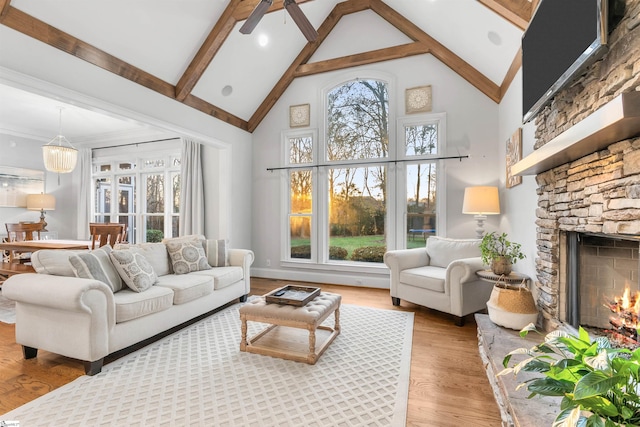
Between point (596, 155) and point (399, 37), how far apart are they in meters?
3.84

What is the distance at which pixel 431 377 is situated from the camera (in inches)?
87.9

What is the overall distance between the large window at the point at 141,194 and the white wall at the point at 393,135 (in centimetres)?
178

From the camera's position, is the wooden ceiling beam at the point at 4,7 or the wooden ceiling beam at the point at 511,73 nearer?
the wooden ceiling beam at the point at 4,7

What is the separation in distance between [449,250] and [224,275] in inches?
110

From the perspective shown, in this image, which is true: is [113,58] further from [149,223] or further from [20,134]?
[20,134]

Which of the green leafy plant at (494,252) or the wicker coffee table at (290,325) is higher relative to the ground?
the green leafy plant at (494,252)

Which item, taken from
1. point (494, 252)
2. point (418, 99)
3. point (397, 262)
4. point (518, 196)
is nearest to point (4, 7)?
point (397, 262)

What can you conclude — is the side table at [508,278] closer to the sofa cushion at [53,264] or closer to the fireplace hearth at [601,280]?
the fireplace hearth at [601,280]

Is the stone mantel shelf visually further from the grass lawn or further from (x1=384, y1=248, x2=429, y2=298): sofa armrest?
the grass lawn

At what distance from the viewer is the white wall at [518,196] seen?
284 cm

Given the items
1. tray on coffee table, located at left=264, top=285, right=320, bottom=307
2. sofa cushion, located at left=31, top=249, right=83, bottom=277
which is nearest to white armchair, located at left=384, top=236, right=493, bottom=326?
tray on coffee table, located at left=264, top=285, right=320, bottom=307

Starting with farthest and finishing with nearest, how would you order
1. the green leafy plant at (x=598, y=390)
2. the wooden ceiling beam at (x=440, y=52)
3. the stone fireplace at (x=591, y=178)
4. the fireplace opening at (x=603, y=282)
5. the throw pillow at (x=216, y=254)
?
the wooden ceiling beam at (x=440, y=52), the throw pillow at (x=216, y=254), the fireplace opening at (x=603, y=282), the stone fireplace at (x=591, y=178), the green leafy plant at (x=598, y=390)

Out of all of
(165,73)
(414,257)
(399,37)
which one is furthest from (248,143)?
(414,257)

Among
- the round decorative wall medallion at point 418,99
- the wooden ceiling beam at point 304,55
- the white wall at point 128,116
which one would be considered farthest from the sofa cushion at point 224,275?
the round decorative wall medallion at point 418,99
